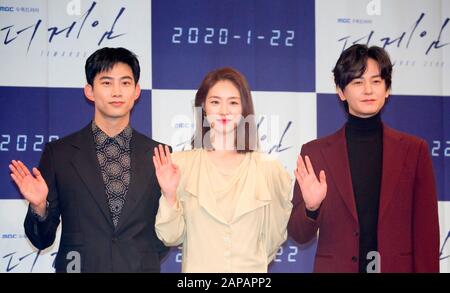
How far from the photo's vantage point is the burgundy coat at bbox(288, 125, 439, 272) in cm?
269

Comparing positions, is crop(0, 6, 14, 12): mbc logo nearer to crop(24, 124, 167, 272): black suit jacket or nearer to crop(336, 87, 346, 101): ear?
crop(24, 124, 167, 272): black suit jacket

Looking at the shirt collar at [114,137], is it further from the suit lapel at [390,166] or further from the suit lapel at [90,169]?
the suit lapel at [390,166]

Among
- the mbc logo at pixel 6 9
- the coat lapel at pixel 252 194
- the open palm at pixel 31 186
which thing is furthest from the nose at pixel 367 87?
the mbc logo at pixel 6 9

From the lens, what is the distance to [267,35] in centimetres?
313

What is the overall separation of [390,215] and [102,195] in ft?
4.26

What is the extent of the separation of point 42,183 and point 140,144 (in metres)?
0.47

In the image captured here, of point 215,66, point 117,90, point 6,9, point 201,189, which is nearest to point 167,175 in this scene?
point 201,189

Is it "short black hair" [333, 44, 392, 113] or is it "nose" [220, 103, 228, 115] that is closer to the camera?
"nose" [220, 103, 228, 115]

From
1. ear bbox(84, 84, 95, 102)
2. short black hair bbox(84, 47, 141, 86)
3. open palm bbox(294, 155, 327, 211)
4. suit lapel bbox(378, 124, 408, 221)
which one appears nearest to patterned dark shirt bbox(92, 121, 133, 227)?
ear bbox(84, 84, 95, 102)

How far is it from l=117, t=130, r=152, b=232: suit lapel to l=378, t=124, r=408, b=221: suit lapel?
3.48ft

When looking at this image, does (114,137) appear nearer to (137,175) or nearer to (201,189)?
(137,175)

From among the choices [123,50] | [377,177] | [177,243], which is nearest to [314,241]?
[377,177]

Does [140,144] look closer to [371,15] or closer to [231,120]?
[231,120]
